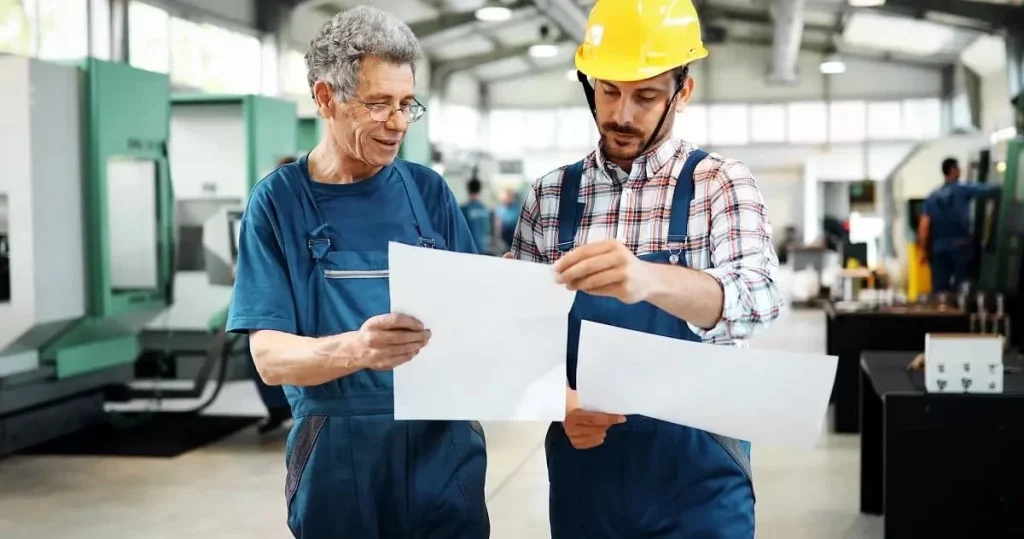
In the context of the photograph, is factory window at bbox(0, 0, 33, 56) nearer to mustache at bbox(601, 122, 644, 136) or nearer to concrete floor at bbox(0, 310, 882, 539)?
concrete floor at bbox(0, 310, 882, 539)

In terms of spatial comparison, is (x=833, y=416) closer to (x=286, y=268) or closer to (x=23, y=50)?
(x=286, y=268)

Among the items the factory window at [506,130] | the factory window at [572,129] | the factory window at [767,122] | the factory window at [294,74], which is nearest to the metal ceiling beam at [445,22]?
the factory window at [294,74]

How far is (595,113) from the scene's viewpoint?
6.17 feet

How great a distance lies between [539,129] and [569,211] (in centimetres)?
2402

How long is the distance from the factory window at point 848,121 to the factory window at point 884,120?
127 millimetres

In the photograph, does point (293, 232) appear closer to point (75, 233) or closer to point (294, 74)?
point (75, 233)

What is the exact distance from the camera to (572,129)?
2548cm

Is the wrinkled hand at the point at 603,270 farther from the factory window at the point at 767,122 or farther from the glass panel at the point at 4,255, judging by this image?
the factory window at the point at 767,122

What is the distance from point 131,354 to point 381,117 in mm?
6196

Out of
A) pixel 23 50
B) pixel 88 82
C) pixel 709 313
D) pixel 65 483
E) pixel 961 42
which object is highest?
pixel 961 42

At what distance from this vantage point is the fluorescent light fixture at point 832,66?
2250cm

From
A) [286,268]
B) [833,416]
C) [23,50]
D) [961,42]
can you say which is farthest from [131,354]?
[961,42]

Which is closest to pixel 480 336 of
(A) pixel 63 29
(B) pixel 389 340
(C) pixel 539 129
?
(B) pixel 389 340

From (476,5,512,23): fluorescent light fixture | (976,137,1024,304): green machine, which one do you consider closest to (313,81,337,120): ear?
(976,137,1024,304): green machine
